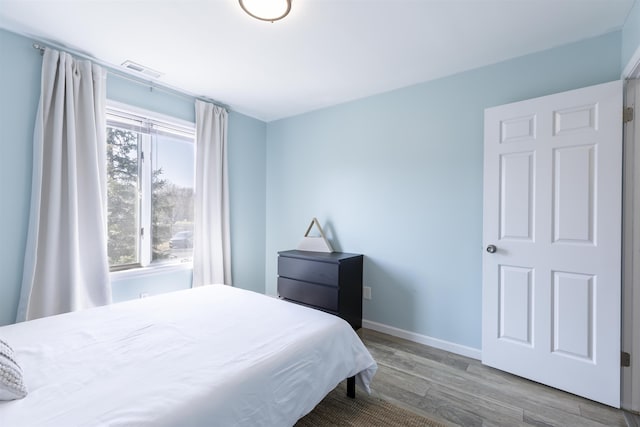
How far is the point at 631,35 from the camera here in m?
1.72

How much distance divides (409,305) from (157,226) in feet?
8.47

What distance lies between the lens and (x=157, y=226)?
2.85 metres

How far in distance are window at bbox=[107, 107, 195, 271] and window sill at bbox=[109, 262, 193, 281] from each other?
2.3 inches

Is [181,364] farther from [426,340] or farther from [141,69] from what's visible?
[141,69]

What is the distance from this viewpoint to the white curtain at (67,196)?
6.74 feet

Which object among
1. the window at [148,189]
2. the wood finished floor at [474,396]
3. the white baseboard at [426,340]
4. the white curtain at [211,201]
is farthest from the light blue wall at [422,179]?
the window at [148,189]

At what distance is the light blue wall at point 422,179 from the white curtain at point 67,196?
202 centimetres

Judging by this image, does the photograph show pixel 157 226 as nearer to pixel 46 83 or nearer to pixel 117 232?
pixel 117 232

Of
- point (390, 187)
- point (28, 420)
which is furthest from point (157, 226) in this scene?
point (390, 187)

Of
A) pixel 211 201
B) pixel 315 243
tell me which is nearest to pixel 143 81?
pixel 211 201

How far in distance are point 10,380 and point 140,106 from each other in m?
2.37

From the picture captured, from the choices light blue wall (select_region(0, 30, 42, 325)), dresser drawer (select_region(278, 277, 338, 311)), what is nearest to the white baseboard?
dresser drawer (select_region(278, 277, 338, 311))

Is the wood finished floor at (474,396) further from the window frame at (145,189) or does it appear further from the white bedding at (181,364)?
the window frame at (145,189)

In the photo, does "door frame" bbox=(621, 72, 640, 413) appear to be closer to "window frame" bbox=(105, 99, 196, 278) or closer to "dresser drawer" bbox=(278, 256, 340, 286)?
"dresser drawer" bbox=(278, 256, 340, 286)
